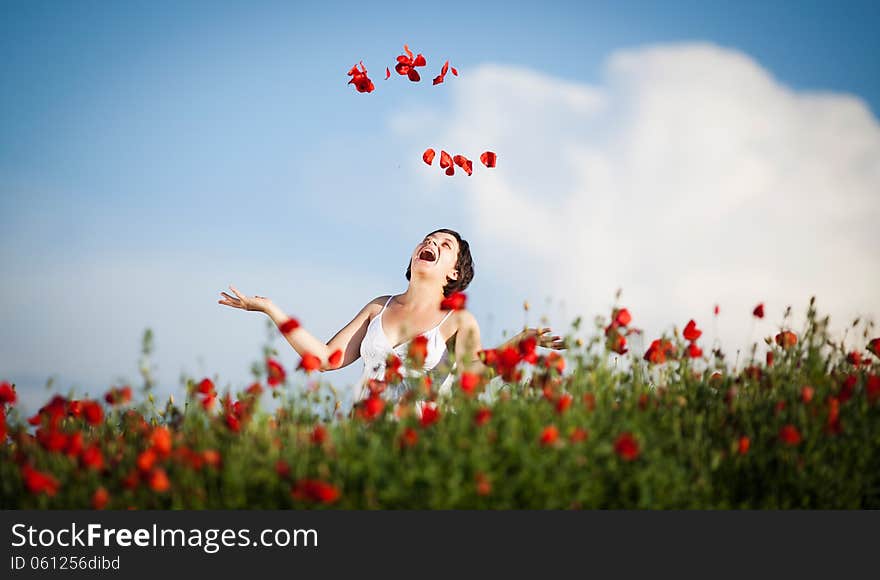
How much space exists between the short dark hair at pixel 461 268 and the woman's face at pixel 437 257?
34 mm

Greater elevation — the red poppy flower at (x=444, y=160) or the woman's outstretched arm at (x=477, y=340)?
the red poppy flower at (x=444, y=160)

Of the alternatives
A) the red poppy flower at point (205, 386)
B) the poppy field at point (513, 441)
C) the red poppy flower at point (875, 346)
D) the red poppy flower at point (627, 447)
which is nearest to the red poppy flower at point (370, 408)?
the poppy field at point (513, 441)

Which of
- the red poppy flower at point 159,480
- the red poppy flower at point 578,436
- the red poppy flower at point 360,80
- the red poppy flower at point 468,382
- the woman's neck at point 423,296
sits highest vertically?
the red poppy flower at point 360,80

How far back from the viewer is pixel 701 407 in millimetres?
4930

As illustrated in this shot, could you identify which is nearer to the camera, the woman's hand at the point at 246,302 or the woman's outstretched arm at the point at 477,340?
the woman's outstretched arm at the point at 477,340

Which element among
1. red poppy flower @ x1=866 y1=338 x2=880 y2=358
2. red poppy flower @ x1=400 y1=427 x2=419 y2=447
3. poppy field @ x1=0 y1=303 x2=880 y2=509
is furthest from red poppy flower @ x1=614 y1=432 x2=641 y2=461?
red poppy flower @ x1=866 y1=338 x2=880 y2=358

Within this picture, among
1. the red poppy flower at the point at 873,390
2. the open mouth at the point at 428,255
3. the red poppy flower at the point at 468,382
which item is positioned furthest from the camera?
the open mouth at the point at 428,255

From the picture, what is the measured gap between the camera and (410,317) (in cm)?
675

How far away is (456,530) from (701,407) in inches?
82.4

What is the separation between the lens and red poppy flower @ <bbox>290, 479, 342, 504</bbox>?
3.31 m

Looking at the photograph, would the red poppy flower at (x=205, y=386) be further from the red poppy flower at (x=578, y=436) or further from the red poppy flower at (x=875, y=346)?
the red poppy flower at (x=875, y=346)

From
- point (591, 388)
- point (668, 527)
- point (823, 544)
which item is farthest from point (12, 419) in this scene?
point (823, 544)

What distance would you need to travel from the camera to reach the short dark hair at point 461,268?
6.93 m

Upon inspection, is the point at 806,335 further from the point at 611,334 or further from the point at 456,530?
the point at 456,530
